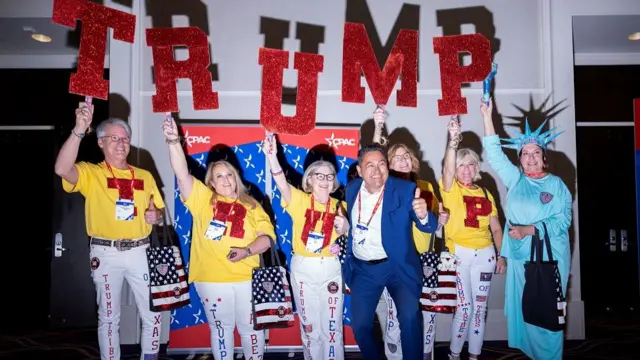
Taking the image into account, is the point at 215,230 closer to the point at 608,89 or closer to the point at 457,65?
the point at 457,65

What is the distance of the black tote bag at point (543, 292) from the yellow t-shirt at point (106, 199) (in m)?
2.61

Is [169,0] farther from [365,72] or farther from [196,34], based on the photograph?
[365,72]

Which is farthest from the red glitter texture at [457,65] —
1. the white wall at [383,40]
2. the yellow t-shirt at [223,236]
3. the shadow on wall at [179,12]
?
the shadow on wall at [179,12]

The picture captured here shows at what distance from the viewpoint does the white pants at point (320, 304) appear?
3.26m

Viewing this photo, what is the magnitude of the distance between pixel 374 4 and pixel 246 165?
214 cm

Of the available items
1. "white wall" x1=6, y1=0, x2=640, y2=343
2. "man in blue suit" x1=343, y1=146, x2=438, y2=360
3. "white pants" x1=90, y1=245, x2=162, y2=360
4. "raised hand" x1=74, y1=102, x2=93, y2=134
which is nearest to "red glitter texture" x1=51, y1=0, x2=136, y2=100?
"raised hand" x1=74, y1=102, x2=93, y2=134

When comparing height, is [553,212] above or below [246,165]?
below

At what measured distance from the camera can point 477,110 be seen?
16.2 ft

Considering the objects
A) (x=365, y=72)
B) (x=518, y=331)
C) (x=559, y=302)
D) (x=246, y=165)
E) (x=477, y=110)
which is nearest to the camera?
(x=559, y=302)

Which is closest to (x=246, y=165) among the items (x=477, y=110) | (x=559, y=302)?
(x=477, y=110)

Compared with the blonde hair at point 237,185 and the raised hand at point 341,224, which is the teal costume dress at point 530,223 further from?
the blonde hair at point 237,185

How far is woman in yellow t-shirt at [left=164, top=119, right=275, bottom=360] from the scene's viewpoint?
10.2 ft

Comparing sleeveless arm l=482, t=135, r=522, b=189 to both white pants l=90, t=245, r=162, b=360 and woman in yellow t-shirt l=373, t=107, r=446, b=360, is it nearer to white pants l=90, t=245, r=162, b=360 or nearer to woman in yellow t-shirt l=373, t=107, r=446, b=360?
woman in yellow t-shirt l=373, t=107, r=446, b=360

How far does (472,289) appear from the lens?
11.8ft
